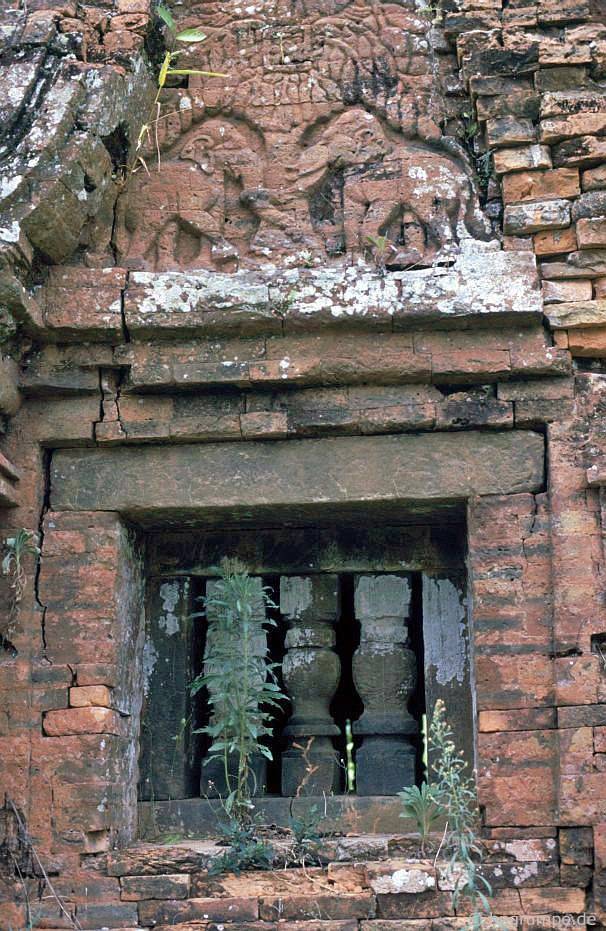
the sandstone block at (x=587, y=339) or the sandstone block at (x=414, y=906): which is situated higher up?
the sandstone block at (x=587, y=339)

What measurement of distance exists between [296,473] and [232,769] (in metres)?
1.53

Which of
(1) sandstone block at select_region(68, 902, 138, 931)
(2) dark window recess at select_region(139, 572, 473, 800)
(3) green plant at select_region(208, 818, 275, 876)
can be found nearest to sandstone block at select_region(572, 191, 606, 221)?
(2) dark window recess at select_region(139, 572, 473, 800)

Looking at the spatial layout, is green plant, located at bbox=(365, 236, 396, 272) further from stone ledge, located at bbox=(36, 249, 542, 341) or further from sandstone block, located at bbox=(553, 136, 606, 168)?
sandstone block, located at bbox=(553, 136, 606, 168)

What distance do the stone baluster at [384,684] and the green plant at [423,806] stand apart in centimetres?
45

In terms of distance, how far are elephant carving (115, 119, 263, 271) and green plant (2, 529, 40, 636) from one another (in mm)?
1416

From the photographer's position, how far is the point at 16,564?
5.84m

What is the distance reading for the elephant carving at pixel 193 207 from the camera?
6.14 metres

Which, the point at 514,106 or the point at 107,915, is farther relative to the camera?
the point at 514,106

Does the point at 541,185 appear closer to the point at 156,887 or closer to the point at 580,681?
the point at 580,681

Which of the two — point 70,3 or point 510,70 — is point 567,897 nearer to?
point 510,70

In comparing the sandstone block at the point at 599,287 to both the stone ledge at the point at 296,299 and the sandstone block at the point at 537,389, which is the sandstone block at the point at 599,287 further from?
the sandstone block at the point at 537,389

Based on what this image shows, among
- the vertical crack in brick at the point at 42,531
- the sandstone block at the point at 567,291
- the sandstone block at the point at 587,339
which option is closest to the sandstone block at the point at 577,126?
the sandstone block at the point at 567,291

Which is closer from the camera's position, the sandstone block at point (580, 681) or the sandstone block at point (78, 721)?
the sandstone block at point (580, 681)

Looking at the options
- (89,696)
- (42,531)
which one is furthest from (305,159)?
(89,696)
